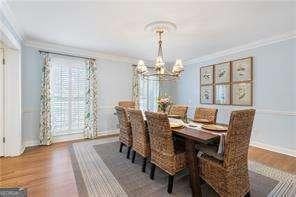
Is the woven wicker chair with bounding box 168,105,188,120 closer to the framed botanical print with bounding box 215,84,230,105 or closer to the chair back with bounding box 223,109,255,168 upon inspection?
the framed botanical print with bounding box 215,84,230,105

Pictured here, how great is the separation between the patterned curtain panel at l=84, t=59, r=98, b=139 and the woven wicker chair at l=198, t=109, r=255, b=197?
3.64 meters

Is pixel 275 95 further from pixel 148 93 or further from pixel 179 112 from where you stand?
pixel 148 93

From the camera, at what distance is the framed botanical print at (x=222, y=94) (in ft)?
15.5

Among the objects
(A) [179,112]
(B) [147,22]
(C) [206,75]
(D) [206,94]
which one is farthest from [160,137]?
(C) [206,75]

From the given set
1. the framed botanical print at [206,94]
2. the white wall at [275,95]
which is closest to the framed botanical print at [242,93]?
the white wall at [275,95]

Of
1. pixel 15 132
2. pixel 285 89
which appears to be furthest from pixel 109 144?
pixel 285 89

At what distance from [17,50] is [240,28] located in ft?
14.2

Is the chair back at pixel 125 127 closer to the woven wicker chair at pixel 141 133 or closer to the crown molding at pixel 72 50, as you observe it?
the woven wicker chair at pixel 141 133

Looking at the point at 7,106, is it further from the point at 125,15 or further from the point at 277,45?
the point at 277,45

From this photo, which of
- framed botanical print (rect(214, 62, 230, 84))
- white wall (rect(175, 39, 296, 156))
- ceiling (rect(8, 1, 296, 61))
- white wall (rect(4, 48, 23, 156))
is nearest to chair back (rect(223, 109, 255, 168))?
ceiling (rect(8, 1, 296, 61))

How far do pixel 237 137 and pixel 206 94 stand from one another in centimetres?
364

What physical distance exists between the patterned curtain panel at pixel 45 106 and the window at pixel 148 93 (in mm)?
2840

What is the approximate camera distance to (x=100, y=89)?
206 inches

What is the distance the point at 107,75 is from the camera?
5383mm
